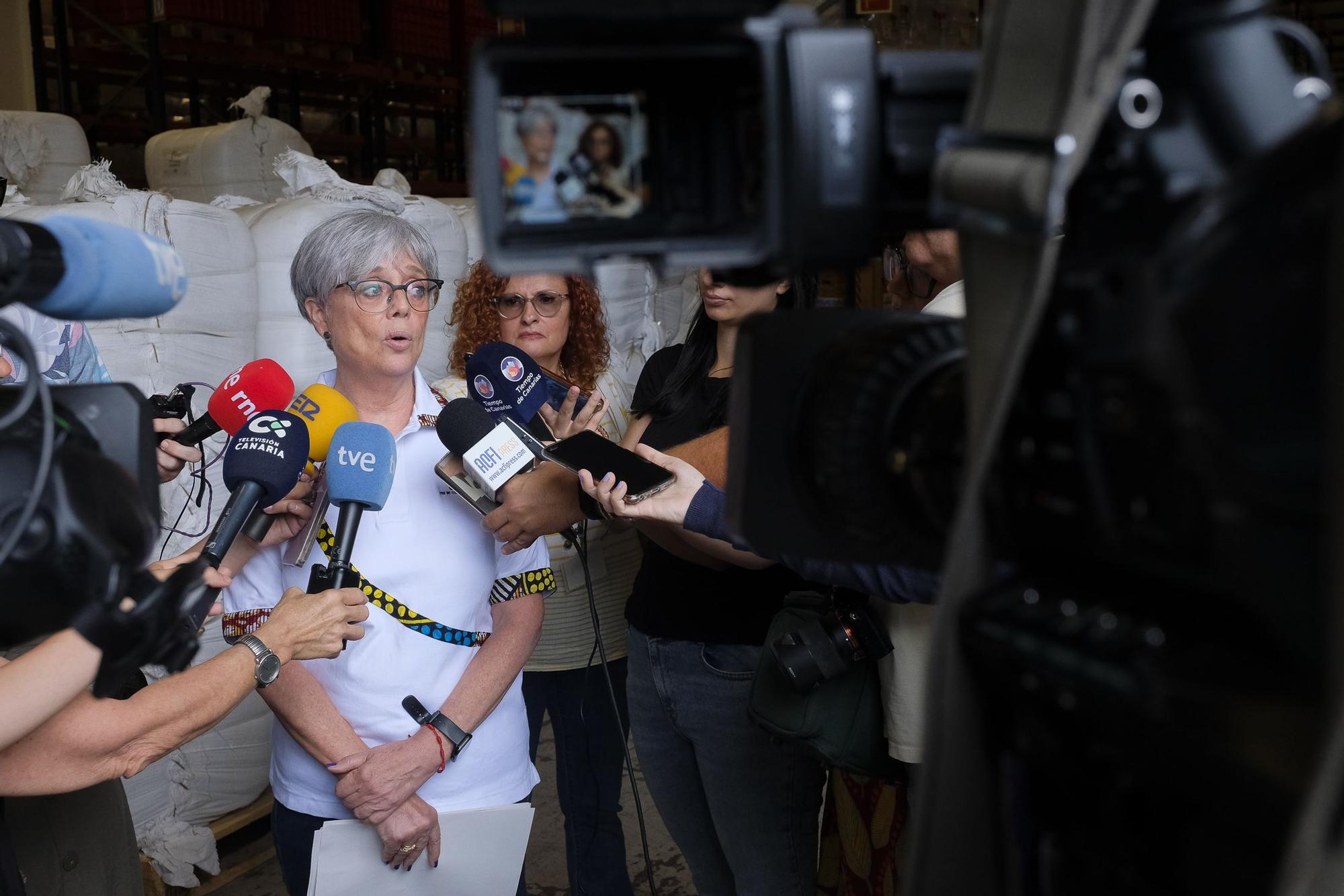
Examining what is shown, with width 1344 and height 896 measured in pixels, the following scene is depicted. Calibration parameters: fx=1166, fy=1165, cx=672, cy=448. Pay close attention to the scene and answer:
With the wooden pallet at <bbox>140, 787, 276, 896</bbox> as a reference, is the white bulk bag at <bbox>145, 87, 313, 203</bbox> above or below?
above

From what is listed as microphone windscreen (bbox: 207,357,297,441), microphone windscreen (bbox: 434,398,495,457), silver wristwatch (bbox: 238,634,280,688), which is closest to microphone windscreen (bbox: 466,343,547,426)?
microphone windscreen (bbox: 434,398,495,457)

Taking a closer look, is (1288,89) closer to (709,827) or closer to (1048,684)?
(1048,684)

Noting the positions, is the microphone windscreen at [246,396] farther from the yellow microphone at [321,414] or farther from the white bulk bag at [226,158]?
the white bulk bag at [226,158]

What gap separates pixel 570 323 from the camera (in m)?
2.35

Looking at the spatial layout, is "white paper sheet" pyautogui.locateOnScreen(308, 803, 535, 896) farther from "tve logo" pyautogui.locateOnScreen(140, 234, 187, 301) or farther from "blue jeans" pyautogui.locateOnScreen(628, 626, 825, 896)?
"tve logo" pyautogui.locateOnScreen(140, 234, 187, 301)

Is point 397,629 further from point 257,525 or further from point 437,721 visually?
point 257,525

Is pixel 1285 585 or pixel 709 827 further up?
pixel 1285 585

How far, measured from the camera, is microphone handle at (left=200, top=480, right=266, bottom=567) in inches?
52.4

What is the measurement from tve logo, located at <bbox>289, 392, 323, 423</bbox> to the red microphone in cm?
3

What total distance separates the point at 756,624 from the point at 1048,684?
133 cm

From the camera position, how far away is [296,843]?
1.73m

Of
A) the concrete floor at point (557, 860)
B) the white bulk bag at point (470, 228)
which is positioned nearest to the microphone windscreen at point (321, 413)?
the concrete floor at point (557, 860)

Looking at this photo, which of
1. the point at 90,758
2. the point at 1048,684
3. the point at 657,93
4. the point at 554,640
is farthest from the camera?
the point at 554,640

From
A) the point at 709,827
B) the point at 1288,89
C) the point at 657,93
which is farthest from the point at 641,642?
the point at 1288,89
